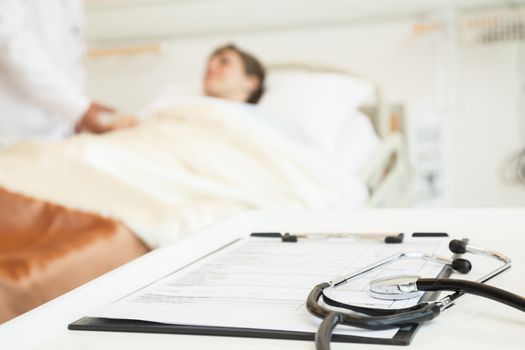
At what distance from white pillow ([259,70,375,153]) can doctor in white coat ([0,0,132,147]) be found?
701mm

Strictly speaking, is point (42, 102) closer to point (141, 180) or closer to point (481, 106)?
point (141, 180)

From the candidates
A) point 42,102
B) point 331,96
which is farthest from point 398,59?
point 42,102

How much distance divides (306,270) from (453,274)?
166mm

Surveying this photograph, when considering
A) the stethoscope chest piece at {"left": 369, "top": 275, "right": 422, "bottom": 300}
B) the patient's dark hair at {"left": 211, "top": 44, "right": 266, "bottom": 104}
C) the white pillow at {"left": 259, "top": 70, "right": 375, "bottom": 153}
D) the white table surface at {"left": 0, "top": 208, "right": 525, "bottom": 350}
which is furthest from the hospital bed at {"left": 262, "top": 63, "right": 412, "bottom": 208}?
the stethoscope chest piece at {"left": 369, "top": 275, "right": 422, "bottom": 300}

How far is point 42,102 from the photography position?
262 cm

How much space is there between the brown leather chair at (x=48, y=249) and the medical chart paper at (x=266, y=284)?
1.55 feet

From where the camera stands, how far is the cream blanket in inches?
66.4

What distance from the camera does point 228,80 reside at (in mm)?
3076

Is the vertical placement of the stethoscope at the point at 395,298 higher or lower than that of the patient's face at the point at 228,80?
lower

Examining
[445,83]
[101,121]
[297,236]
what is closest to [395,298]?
[297,236]

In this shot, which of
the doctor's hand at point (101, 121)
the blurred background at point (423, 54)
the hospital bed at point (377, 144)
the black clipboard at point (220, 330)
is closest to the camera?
the black clipboard at point (220, 330)

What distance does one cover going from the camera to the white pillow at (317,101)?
2710 millimetres

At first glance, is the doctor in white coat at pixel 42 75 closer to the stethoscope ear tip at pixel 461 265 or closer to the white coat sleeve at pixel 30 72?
the white coat sleeve at pixel 30 72

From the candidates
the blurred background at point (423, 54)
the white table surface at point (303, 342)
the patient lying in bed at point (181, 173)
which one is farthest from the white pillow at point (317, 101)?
the white table surface at point (303, 342)
